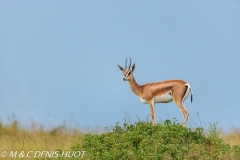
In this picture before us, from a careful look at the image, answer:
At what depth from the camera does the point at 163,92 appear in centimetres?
1570

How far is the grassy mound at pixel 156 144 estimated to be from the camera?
10978 millimetres

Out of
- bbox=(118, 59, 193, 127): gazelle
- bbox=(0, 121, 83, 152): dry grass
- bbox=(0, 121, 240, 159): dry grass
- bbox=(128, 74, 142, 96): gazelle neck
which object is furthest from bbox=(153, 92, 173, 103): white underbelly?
bbox=(0, 121, 83, 152): dry grass

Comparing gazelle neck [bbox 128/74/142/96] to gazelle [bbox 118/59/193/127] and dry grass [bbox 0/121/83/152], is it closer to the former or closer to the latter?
gazelle [bbox 118/59/193/127]

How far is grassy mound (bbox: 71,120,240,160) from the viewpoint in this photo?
11.0m

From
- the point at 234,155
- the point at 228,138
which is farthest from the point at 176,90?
the point at 234,155

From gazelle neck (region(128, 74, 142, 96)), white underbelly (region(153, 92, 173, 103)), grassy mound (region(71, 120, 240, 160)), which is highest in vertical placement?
gazelle neck (region(128, 74, 142, 96))

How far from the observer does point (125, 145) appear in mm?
11570

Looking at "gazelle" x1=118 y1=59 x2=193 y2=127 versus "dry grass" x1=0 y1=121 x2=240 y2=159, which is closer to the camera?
"dry grass" x1=0 y1=121 x2=240 y2=159

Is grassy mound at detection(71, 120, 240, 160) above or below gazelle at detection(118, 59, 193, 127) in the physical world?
below

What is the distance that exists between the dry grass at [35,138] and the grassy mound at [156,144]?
1.27 metres

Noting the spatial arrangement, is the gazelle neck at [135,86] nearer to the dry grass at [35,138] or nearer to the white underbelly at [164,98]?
the white underbelly at [164,98]

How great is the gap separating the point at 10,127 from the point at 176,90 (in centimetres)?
546

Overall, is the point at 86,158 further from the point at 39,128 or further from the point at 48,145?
the point at 39,128

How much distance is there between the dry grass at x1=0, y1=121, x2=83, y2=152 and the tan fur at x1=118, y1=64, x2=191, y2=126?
2222mm
